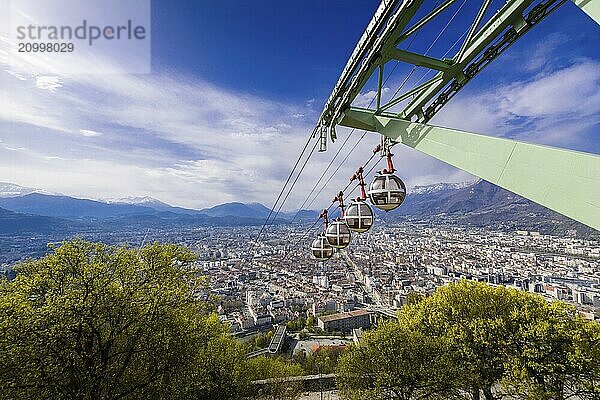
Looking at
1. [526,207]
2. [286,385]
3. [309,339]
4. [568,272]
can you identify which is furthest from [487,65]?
[526,207]

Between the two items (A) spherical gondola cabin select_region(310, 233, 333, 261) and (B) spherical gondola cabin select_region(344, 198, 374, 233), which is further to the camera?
(A) spherical gondola cabin select_region(310, 233, 333, 261)

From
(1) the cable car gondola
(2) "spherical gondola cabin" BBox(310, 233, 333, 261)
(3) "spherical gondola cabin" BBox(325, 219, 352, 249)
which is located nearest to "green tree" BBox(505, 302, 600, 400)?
(2) "spherical gondola cabin" BBox(310, 233, 333, 261)

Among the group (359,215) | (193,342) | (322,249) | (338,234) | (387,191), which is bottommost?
(193,342)

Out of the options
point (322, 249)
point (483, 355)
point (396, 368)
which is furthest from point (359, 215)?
point (483, 355)

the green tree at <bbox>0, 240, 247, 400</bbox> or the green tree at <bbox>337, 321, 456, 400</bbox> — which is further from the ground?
the green tree at <bbox>0, 240, 247, 400</bbox>

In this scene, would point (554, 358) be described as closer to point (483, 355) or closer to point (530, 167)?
point (483, 355)

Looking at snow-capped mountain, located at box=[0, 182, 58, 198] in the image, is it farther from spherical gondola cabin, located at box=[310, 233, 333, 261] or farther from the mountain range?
spherical gondola cabin, located at box=[310, 233, 333, 261]
